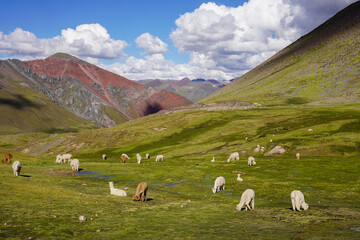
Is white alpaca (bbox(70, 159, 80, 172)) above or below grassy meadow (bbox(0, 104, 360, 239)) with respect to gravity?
above

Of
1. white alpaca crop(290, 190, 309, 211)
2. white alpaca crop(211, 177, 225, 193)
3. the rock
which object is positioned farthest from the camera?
the rock

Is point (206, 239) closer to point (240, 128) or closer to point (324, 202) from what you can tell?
point (324, 202)

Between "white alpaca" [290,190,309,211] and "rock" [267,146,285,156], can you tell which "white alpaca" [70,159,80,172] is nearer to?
"white alpaca" [290,190,309,211]

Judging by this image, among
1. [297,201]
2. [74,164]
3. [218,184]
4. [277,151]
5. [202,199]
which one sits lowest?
[202,199]

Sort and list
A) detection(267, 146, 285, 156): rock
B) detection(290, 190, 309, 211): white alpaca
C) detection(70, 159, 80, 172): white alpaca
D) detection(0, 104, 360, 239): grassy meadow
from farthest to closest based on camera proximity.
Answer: detection(267, 146, 285, 156): rock → detection(70, 159, 80, 172): white alpaca → detection(290, 190, 309, 211): white alpaca → detection(0, 104, 360, 239): grassy meadow

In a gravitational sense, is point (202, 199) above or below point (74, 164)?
below

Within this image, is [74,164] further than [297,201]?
Yes

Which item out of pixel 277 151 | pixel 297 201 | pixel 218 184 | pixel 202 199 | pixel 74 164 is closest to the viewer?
pixel 297 201

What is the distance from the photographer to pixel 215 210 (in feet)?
98.1

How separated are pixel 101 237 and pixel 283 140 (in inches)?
3342

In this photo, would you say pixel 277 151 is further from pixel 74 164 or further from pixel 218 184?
pixel 74 164

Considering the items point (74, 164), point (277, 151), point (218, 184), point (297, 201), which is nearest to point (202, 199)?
point (218, 184)

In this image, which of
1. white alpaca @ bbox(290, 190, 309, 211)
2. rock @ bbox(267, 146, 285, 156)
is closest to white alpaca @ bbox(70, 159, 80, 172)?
white alpaca @ bbox(290, 190, 309, 211)

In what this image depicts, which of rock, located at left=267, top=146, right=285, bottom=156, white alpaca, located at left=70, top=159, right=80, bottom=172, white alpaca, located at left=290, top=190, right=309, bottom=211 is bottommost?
white alpaca, located at left=290, top=190, right=309, bottom=211
